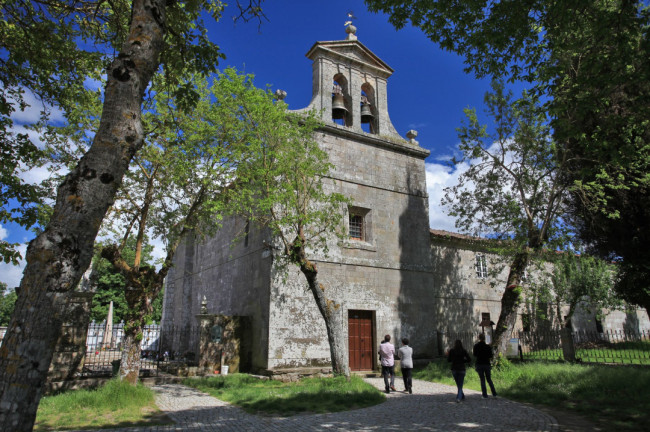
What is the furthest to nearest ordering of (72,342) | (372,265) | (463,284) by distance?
(463,284), (372,265), (72,342)

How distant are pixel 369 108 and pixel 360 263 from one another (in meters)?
7.02

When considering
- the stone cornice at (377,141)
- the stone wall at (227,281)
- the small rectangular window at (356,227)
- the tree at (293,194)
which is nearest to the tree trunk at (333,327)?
the tree at (293,194)

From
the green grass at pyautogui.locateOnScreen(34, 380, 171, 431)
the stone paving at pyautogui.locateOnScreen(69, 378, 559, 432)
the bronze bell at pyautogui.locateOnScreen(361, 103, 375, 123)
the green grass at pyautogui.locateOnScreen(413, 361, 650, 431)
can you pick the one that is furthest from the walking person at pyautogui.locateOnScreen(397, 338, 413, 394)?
the bronze bell at pyautogui.locateOnScreen(361, 103, 375, 123)

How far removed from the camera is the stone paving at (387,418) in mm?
7078

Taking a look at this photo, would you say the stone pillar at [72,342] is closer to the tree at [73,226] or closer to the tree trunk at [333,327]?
the tree trunk at [333,327]

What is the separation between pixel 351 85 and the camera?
1702 centimetres

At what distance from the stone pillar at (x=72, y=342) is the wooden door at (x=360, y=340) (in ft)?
28.1

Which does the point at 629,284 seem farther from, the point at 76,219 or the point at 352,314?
the point at 76,219

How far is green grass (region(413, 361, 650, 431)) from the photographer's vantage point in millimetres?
7852

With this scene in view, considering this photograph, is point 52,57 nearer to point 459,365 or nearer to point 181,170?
point 181,170

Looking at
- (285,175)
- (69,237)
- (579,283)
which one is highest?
(285,175)

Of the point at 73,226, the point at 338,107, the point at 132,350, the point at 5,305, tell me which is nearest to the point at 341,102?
the point at 338,107

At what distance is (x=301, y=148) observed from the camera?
12688 mm

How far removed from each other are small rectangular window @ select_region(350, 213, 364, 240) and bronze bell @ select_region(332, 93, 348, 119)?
172 inches
